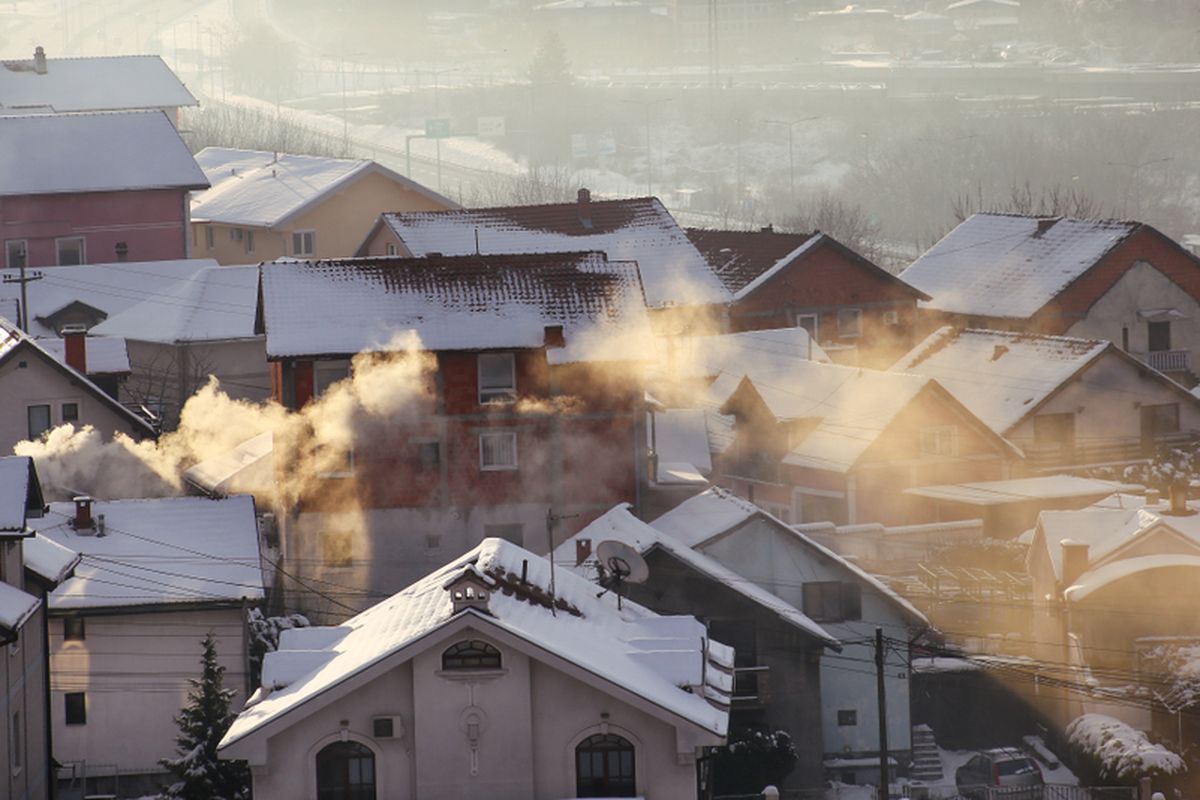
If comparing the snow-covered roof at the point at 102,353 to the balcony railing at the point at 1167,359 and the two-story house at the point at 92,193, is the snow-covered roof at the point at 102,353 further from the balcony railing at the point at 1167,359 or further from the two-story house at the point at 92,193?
the balcony railing at the point at 1167,359

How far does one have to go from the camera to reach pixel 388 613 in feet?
88.3

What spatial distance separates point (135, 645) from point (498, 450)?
30.3ft

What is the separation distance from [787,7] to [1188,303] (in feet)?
393

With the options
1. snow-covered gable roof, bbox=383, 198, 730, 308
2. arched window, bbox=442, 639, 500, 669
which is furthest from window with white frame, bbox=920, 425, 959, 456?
arched window, bbox=442, 639, 500, 669

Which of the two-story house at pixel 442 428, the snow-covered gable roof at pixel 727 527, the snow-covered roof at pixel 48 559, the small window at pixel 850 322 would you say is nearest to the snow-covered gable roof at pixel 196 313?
the two-story house at pixel 442 428

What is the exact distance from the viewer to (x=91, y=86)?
87.9m

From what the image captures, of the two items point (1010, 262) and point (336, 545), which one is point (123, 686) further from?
point (1010, 262)

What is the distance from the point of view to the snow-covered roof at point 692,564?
34312mm

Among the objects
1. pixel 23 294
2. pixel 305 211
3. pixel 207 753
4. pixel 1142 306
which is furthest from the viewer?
pixel 305 211

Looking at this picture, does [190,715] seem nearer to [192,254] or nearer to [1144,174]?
[192,254]

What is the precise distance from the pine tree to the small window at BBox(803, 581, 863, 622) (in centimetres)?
1044

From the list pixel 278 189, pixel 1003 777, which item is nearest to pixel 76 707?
pixel 1003 777

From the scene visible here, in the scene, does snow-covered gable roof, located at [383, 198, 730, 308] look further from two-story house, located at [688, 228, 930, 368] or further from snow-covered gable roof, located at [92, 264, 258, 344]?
snow-covered gable roof, located at [92, 264, 258, 344]

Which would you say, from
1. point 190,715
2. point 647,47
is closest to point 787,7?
point 647,47
